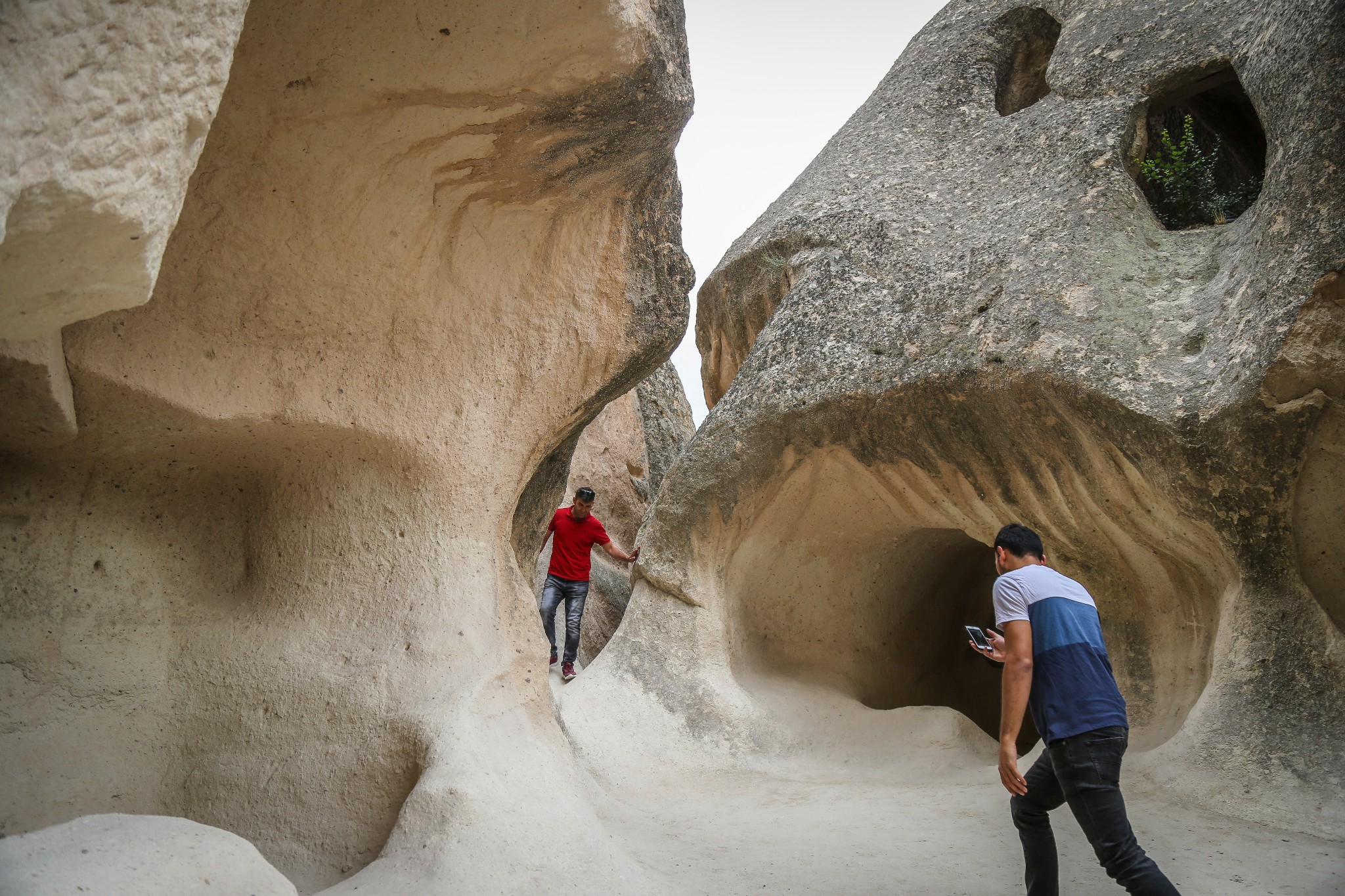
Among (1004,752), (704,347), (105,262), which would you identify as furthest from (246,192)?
(704,347)

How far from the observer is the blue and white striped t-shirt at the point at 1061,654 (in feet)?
7.34

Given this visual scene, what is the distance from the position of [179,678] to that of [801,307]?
3.17 metres

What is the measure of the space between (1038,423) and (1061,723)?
6.19ft

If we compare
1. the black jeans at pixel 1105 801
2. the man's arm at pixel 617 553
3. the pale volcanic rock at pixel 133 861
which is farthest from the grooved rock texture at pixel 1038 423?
the pale volcanic rock at pixel 133 861

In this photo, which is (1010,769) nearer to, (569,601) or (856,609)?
(856,609)

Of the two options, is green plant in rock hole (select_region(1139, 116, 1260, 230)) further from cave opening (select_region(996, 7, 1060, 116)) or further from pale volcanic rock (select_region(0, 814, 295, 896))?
pale volcanic rock (select_region(0, 814, 295, 896))

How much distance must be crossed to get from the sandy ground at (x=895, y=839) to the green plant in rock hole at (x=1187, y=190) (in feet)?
8.44

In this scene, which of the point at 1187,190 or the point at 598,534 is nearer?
the point at 1187,190

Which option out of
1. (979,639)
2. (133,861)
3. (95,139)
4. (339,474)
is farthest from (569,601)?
(95,139)

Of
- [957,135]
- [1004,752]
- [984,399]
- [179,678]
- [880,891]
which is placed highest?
[957,135]

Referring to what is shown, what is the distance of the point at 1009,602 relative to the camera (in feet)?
7.72

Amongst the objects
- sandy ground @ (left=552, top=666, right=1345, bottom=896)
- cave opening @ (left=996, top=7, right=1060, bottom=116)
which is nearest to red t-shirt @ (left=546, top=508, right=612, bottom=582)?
sandy ground @ (left=552, top=666, right=1345, bottom=896)

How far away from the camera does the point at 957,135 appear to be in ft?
17.6

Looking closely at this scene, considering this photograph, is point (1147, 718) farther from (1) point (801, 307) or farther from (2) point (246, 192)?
(2) point (246, 192)
